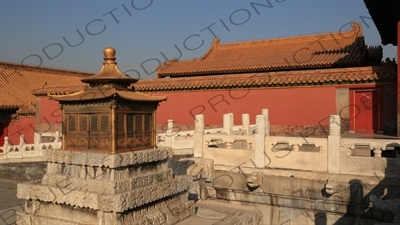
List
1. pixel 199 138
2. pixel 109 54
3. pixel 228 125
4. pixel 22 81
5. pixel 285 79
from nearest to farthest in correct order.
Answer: pixel 109 54
pixel 199 138
pixel 228 125
pixel 285 79
pixel 22 81

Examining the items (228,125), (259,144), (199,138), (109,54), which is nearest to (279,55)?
(228,125)

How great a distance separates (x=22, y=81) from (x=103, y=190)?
2017cm

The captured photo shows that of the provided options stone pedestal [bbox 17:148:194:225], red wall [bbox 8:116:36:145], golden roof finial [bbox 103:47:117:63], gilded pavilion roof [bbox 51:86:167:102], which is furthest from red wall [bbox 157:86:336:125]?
golden roof finial [bbox 103:47:117:63]

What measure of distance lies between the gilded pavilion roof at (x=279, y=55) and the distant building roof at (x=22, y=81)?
24.9 ft

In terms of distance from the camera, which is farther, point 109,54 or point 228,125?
point 228,125

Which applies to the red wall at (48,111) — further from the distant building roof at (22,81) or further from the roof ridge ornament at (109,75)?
the roof ridge ornament at (109,75)

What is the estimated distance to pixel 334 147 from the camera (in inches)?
248

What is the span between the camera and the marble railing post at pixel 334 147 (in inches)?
247

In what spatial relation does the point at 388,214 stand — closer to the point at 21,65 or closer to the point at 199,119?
the point at 199,119

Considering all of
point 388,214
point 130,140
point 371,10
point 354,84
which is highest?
point 371,10

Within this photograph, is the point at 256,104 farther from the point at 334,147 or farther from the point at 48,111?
the point at 48,111

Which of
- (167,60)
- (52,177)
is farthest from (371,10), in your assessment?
(167,60)

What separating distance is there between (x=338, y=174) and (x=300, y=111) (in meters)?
5.68

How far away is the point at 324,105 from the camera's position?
448 inches
